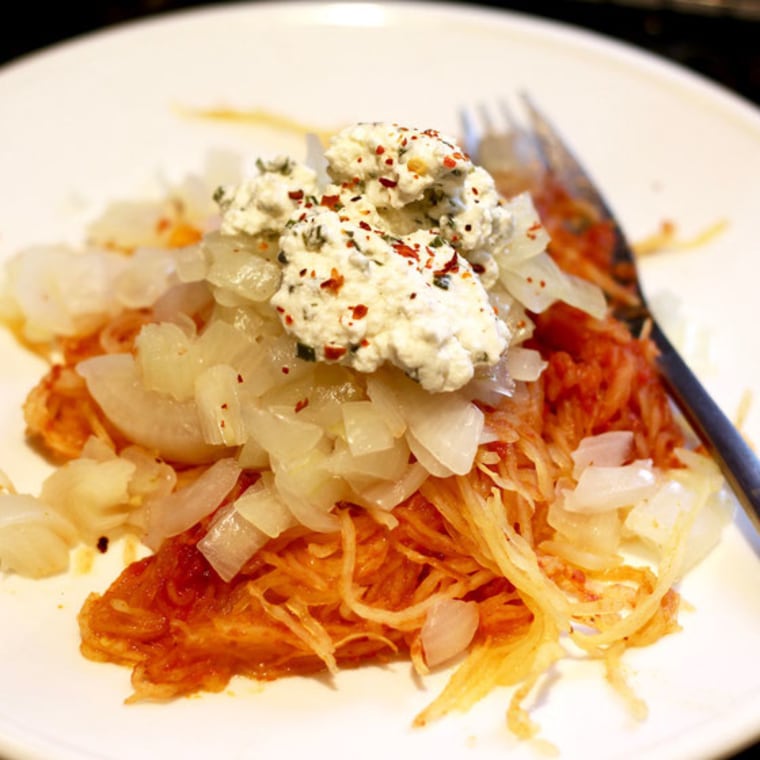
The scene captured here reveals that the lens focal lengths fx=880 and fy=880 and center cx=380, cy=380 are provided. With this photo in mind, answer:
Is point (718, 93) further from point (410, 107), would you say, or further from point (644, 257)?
point (410, 107)

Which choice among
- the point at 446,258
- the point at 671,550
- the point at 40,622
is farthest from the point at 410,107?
the point at 40,622

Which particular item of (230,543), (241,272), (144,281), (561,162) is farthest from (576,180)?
(230,543)

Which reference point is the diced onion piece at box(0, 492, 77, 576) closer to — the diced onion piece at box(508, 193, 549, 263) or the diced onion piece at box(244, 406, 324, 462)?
the diced onion piece at box(244, 406, 324, 462)

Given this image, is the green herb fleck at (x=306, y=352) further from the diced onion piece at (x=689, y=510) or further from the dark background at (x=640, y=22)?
the dark background at (x=640, y=22)

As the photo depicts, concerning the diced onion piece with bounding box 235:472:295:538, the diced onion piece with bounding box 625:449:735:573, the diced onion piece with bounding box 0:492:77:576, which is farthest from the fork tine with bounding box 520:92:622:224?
the diced onion piece with bounding box 0:492:77:576

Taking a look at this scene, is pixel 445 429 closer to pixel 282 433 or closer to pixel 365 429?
pixel 365 429

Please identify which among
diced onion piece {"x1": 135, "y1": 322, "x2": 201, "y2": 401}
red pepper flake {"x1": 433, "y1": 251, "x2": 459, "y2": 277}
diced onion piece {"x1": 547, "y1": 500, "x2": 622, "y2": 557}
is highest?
red pepper flake {"x1": 433, "y1": 251, "x2": 459, "y2": 277}

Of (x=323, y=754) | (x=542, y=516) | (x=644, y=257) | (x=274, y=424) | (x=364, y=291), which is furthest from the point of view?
(x=644, y=257)

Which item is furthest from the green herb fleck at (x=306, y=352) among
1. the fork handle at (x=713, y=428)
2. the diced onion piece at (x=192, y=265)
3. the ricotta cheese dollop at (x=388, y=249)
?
the fork handle at (x=713, y=428)
